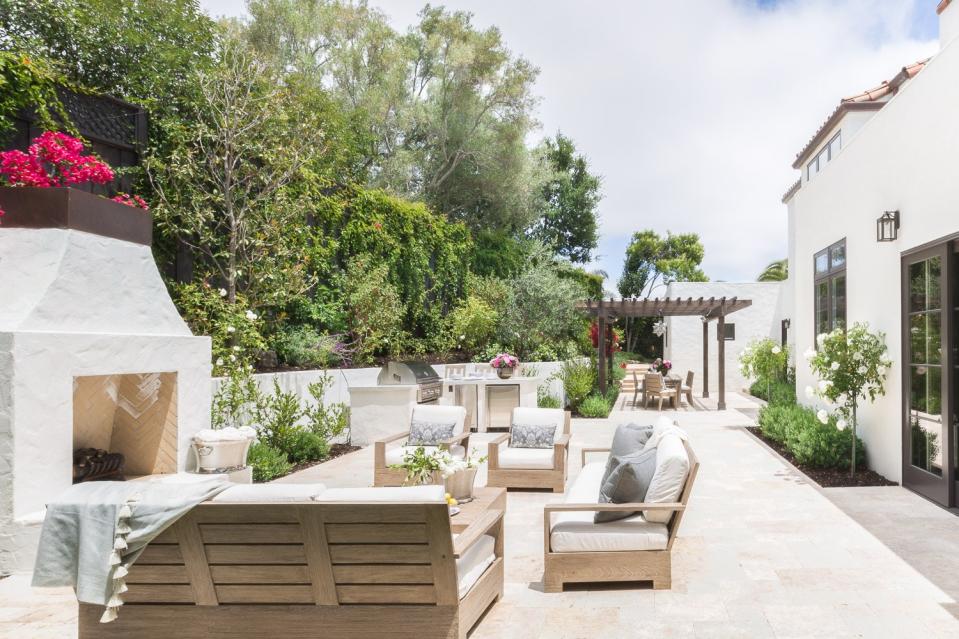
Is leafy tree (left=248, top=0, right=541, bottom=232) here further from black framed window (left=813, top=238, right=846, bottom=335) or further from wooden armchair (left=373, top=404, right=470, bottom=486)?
wooden armchair (left=373, top=404, right=470, bottom=486)

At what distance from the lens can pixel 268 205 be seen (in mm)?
9805

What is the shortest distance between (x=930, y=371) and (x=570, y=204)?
68.1 feet

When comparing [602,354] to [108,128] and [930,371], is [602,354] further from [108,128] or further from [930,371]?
[108,128]

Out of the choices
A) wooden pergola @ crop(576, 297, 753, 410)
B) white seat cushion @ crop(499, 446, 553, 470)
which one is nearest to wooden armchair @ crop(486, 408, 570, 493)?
white seat cushion @ crop(499, 446, 553, 470)

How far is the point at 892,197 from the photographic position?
692cm

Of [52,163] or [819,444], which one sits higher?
[52,163]

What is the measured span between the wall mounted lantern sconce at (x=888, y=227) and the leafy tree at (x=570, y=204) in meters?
19.3

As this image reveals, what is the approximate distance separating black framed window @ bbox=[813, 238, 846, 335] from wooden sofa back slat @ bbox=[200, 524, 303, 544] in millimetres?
7964

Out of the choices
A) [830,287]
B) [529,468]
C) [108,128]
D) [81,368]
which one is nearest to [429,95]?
[108,128]

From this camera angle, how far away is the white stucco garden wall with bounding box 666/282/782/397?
845 inches

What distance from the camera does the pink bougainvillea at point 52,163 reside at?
5.40m

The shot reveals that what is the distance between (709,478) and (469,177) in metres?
13.9

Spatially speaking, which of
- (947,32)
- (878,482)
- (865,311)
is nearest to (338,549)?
(878,482)

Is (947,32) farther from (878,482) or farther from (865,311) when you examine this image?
(878,482)
